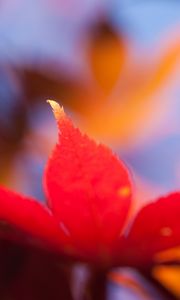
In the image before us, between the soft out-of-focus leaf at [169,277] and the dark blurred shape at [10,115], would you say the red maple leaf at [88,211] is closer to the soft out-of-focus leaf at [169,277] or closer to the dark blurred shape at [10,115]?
the soft out-of-focus leaf at [169,277]

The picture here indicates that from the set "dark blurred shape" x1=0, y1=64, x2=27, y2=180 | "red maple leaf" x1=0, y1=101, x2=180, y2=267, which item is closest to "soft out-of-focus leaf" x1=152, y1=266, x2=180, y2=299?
"red maple leaf" x1=0, y1=101, x2=180, y2=267

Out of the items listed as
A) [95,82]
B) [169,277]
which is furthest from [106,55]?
[169,277]

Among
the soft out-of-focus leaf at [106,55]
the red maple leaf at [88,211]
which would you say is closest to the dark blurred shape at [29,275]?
the red maple leaf at [88,211]

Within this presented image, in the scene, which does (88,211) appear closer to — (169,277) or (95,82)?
(169,277)

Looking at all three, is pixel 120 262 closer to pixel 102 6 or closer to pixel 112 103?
pixel 112 103

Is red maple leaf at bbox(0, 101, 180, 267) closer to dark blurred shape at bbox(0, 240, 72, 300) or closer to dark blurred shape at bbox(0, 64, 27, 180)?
dark blurred shape at bbox(0, 240, 72, 300)

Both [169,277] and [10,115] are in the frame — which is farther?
[10,115]
